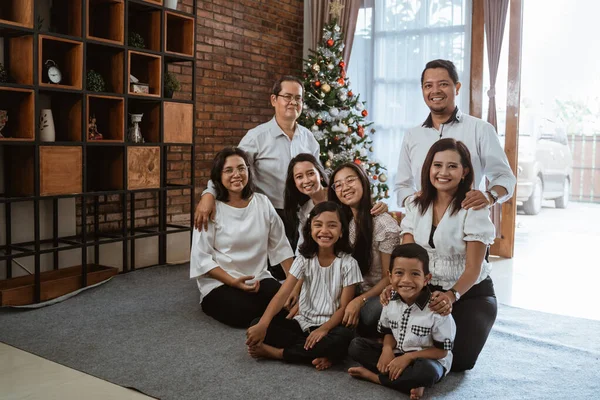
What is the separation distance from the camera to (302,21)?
271 inches

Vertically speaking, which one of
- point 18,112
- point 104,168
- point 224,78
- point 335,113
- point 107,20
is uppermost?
point 107,20

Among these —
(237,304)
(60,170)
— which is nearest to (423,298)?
(237,304)

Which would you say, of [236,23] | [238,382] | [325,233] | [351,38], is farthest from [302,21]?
[238,382]

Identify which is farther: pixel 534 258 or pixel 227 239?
pixel 534 258

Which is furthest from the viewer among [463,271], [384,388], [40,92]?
[40,92]

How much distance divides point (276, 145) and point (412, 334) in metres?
1.86

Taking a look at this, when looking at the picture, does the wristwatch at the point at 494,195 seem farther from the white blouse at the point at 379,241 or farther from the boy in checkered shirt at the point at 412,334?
the boy in checkered shirt at the point at 412,334

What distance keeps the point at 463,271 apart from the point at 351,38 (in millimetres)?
4234

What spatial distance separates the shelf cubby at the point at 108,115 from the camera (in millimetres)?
4336

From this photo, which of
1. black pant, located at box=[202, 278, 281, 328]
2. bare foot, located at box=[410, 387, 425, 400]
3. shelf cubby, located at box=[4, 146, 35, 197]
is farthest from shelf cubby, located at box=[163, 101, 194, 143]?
bare foot, located at box=[410, 387, 425, 400]

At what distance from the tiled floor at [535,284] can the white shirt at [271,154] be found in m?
1.74

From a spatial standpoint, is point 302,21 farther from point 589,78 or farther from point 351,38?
point 589,78

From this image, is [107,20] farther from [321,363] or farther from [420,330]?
[420,330]

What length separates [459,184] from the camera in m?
2.81
